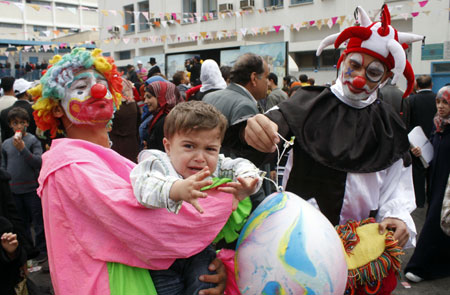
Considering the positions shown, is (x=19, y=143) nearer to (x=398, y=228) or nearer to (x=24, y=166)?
(x=24, y=166)

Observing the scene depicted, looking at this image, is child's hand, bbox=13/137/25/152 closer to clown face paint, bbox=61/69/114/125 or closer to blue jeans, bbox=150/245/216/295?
clown face paint, bbox=61/69/114/125

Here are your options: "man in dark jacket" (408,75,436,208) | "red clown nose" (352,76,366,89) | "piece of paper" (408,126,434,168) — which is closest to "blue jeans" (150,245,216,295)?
"red clown nose" (352,76,366,89)

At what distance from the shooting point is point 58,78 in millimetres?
1865

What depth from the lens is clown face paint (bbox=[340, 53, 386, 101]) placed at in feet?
6.78

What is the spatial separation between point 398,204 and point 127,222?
1363 millimetres

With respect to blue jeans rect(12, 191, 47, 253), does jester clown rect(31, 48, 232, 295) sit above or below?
above

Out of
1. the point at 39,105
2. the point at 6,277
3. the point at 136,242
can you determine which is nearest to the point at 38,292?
the point at 6,277

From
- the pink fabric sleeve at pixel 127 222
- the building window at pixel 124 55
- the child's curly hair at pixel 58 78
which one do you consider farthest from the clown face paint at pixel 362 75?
the building window at pixel 124 55

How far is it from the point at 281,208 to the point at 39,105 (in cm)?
126

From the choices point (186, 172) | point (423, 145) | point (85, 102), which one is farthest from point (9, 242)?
point (423, 145)

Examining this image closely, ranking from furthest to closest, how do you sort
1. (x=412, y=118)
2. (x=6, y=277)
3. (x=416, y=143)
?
(x=412, y=118)
(x=416, y=143)
(x=6, y=277)

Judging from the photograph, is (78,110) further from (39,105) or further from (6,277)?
(6,277)

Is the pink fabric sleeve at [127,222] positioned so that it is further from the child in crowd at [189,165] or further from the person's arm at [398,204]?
the person's arm at [398,204]

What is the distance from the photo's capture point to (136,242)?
1.44 m
